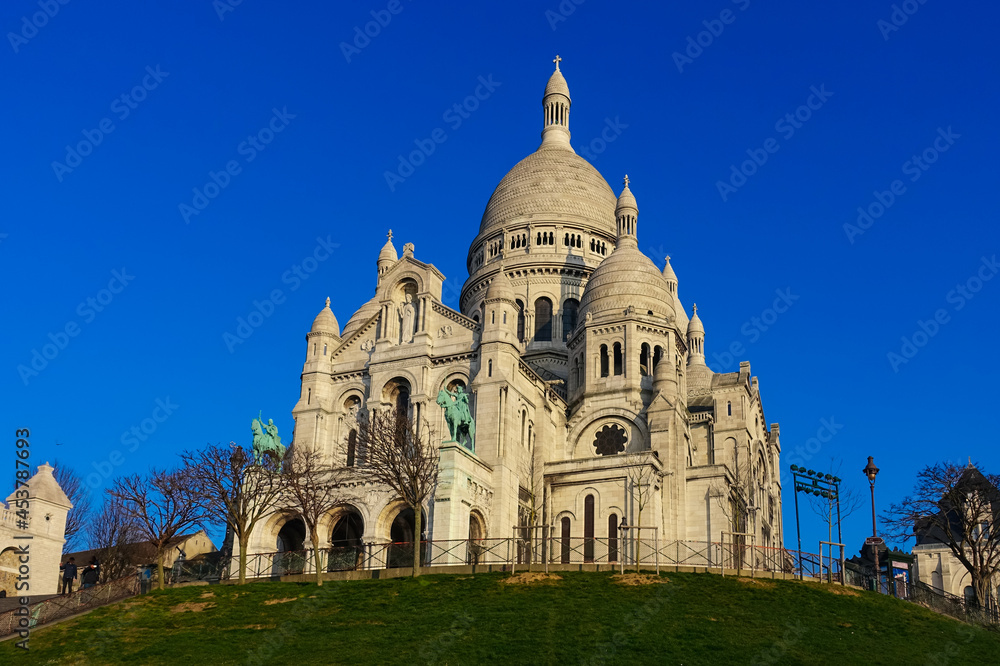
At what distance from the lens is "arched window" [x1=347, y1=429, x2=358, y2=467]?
213 ft

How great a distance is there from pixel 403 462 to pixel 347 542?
10.6 metres

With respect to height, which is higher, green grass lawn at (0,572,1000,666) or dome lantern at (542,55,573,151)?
dome lantern at (542,55,573,151)

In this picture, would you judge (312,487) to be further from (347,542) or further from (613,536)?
(613,536)

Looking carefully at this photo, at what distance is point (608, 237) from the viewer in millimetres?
91625

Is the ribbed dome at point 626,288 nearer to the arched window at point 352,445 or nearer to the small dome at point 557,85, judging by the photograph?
the arched window at point 352,445

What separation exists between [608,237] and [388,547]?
43.8m

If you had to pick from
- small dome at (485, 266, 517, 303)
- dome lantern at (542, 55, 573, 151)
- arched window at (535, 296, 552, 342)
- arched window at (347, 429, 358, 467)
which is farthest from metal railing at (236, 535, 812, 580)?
dome lantern at (542, 55, 573, 151)

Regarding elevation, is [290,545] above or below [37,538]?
above

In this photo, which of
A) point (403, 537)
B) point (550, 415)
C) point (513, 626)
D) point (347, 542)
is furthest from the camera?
point (550, 415)

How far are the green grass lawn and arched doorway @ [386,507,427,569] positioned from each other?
9.03 meters

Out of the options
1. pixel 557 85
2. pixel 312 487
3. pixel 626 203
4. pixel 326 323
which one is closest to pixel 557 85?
pixel 557 85

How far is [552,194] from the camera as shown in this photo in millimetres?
92312

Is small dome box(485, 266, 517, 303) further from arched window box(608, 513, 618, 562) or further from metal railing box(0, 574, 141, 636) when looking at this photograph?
metal railing box(0, 574, 141, 636)

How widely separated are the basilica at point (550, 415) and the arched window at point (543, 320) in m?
1.02
